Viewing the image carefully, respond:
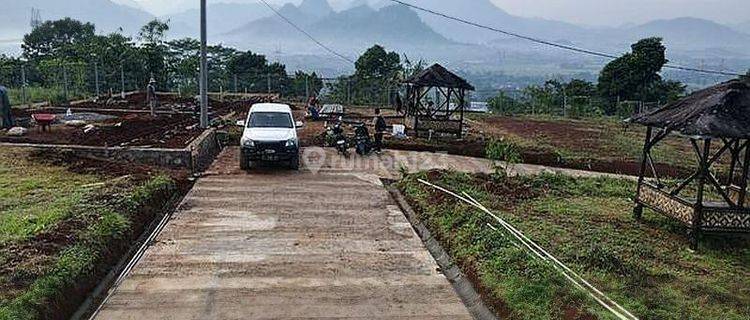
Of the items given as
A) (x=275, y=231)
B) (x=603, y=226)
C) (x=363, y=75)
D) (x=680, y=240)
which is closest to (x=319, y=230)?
(x=275, y=231)

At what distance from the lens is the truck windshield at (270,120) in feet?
49.5

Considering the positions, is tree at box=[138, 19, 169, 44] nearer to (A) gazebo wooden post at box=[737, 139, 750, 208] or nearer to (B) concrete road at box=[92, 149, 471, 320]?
(B) concrete road at box=[92, 149, 471, 320]

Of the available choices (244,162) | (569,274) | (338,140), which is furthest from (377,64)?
(569,274)

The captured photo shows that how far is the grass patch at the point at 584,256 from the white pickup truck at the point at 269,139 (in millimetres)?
3406

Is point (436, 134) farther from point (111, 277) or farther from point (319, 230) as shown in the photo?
point (111, 277)

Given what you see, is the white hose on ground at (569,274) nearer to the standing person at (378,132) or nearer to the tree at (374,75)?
the standing person at (378,132)

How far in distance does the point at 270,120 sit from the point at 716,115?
10076 mm

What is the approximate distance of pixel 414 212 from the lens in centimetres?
1134

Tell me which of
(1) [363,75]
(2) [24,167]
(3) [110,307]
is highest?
(1) [363,75]

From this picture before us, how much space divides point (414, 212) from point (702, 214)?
4.84 meters

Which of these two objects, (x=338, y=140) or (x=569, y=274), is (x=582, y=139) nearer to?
(x=338, y=140)

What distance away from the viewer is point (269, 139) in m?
14.1

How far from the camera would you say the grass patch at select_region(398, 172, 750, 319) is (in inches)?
264

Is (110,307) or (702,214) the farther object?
(702,214)
